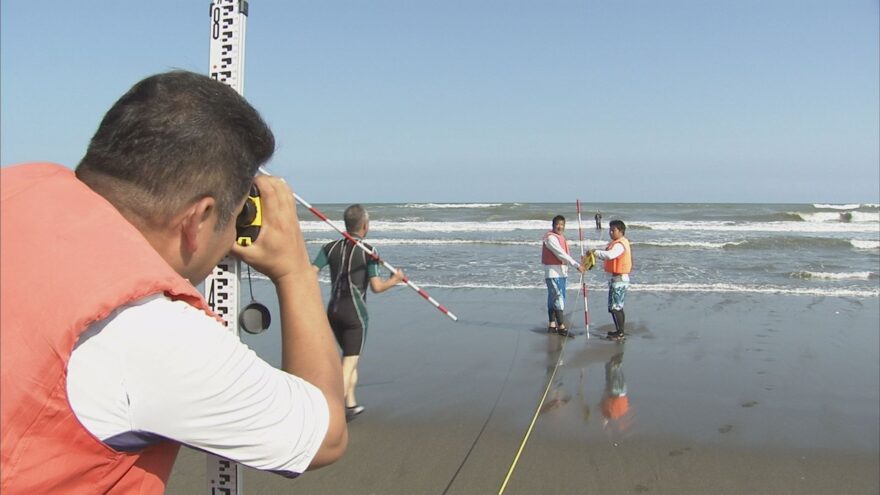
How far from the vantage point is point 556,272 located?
9805 mm

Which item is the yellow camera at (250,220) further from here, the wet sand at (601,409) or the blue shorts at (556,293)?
the blue shorts at (556,293)

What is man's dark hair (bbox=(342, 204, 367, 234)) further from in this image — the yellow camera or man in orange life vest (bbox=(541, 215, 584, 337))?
the yellow camera

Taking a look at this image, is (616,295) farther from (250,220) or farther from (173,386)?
(173,386)

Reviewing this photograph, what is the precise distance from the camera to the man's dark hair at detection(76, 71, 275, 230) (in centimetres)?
104

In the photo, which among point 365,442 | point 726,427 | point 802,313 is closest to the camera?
point 365,442

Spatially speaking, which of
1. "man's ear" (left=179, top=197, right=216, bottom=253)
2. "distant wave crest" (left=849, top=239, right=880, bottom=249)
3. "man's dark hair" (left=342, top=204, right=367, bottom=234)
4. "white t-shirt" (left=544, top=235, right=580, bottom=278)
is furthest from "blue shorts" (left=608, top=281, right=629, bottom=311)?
"distant wave crest" (left=849, top=239, right=880, bottom=249)

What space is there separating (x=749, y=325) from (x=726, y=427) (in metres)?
4.92

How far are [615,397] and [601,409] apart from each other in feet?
1.50

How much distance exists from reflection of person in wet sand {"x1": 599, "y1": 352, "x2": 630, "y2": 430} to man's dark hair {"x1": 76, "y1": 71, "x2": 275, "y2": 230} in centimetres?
533

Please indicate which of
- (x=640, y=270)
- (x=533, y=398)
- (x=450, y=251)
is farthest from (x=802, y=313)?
(x=450, y=251)

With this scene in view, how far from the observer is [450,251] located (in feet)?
66.4

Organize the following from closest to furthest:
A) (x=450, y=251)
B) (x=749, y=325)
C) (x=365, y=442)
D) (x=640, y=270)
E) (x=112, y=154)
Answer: (x=112, y=154) < (x=365, y=442) < (x=749, y=325) < (x=640, y=270) < (x=450, y=251)

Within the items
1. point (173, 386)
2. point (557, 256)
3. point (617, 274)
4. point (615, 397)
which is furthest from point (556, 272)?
point (173, 386)

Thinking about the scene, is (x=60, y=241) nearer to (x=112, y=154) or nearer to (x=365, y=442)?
(x=112, y=154)
